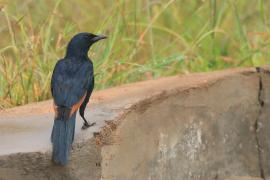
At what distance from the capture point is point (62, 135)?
4.74 metres

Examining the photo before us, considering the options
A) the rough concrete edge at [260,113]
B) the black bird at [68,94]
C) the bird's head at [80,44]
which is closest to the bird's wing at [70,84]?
the black bird at [68,94]

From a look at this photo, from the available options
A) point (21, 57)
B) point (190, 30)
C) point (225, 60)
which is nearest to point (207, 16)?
point (190, 30)

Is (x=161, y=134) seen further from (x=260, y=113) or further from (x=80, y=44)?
(x=260, y=113)

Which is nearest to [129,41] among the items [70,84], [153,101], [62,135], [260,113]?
[260,113]

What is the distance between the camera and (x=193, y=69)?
7.59m

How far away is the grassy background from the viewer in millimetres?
6754

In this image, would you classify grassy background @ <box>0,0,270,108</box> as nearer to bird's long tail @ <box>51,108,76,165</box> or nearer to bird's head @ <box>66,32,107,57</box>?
bird's head @ <box>66,32,107,57</box>

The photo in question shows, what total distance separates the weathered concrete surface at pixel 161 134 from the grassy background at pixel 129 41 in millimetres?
854

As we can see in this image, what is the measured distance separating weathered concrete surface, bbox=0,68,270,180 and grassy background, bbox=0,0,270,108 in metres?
0.85

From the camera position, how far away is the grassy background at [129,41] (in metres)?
6.75

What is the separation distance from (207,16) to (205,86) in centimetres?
318

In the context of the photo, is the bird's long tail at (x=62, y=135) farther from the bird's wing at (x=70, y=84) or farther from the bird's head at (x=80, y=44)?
the bird's head at (x=80, y=44)

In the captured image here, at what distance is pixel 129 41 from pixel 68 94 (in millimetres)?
2786

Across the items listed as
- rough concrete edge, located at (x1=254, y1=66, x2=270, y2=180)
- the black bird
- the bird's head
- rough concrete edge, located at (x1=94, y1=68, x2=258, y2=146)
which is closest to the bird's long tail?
the black bird
